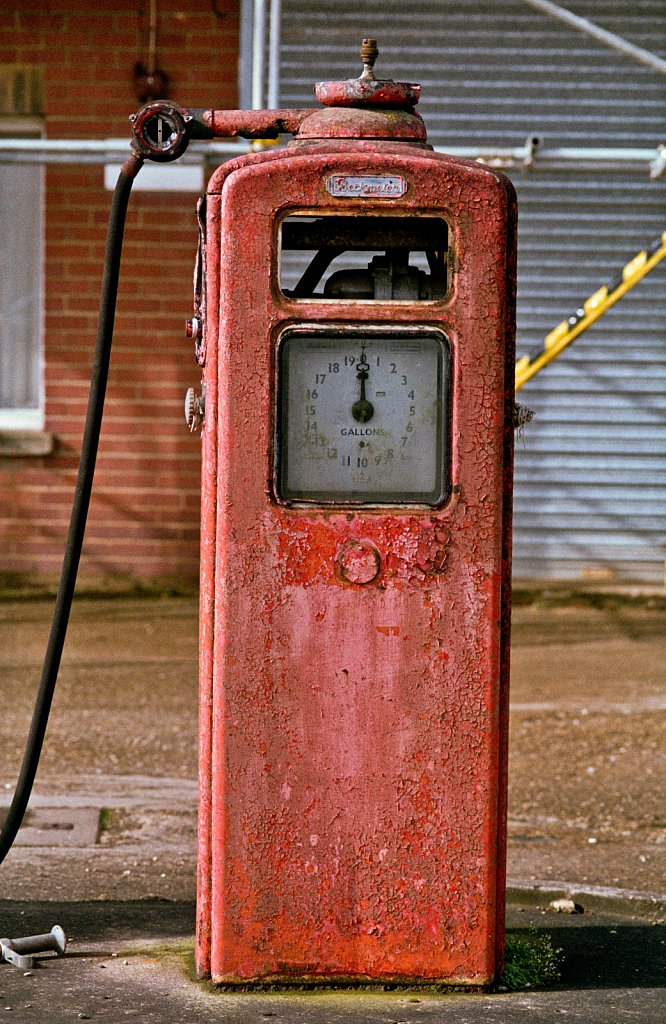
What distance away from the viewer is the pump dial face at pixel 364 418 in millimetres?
2969

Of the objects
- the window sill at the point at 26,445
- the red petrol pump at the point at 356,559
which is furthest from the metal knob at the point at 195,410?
the window sill at the point at 26,445

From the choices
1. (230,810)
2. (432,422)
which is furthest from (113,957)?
(432,422)

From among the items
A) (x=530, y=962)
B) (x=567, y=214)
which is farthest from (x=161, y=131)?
(x=567, y=214)

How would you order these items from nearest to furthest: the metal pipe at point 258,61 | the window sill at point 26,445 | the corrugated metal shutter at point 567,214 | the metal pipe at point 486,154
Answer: the metal pipe at point 486,154, the metal pipe at point 258,61, the corrugated metal shutter at point 567,214, the window sill at point 26,445

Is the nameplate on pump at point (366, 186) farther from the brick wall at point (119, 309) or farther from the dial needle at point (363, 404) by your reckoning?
the brick wall at point (119, 309)

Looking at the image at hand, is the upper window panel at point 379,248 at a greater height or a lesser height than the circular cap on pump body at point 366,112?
lesser

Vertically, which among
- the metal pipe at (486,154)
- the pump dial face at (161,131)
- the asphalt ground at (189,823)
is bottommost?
the asphalt ground at (189,823)

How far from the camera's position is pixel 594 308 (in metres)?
7.33

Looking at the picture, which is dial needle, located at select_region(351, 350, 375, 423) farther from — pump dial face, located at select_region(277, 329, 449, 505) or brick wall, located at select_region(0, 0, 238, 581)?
brick wall, located at select_region(0, 0, 238, 581)

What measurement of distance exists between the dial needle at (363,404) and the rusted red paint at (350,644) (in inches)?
3.9

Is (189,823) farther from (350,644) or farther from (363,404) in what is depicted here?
(363,404)

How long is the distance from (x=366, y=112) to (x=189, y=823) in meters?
2.62

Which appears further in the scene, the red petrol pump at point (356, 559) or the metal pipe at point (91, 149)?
the metal pipe at point (91, 149)

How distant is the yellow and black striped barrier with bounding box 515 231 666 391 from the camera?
23.7 feet
